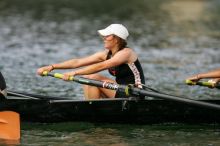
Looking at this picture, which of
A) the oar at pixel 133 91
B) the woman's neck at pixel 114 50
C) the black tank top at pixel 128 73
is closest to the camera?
the oar at pixel 133 91

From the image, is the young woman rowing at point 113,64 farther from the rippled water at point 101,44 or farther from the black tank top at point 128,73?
the rippled water at point 101,44

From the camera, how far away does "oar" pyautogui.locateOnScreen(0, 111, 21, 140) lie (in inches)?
580

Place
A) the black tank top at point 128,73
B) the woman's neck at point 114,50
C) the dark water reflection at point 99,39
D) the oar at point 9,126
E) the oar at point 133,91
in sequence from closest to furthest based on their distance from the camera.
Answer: the oar at point 133,91, the oar at point 9,126, the woman's neck at point 114,50, the black tank top at point 128,73, the dark water reflection at point 99,39

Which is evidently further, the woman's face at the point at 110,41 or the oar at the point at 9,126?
the woman's face at the point at 110,41

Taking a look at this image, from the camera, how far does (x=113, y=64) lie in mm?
15422

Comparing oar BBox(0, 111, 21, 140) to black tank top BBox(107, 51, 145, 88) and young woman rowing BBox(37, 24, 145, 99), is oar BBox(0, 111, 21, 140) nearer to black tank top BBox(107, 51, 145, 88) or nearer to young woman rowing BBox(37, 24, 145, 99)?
young woman rowing BBox(37, 24, 145, 99)

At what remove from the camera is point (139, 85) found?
1568 cm

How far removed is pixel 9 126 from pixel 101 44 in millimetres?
20031

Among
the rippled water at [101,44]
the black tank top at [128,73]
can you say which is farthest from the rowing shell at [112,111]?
the black tank top at [128,73]

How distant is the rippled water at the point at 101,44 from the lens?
50.2 ft

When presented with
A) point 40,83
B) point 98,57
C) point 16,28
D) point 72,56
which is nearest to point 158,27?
point 16,28

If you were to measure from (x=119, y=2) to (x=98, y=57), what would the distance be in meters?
49.6

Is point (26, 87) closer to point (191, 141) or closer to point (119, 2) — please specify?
point (191, 141)

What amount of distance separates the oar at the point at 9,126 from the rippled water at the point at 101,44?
23cm
